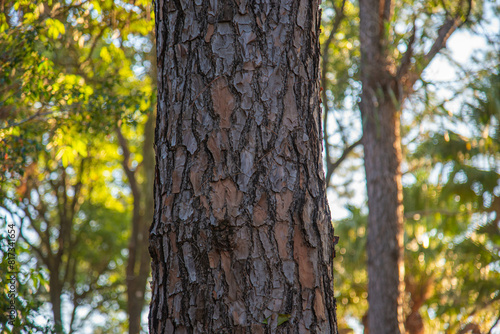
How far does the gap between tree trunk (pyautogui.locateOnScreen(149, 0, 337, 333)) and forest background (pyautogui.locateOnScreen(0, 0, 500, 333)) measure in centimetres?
286

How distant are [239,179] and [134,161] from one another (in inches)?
530

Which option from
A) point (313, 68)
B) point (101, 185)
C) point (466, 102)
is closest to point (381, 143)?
point (466, 102)

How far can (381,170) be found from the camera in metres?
6.60

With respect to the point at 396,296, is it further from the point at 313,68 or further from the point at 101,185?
the point at 101,185

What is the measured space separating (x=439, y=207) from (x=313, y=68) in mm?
9195

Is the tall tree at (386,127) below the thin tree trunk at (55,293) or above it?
above

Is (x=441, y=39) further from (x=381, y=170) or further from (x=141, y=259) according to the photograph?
(x=141, y=259)

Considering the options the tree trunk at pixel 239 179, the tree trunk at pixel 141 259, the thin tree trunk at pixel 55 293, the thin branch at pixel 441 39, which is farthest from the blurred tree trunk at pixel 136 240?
the tree trunk at pixel 239 179

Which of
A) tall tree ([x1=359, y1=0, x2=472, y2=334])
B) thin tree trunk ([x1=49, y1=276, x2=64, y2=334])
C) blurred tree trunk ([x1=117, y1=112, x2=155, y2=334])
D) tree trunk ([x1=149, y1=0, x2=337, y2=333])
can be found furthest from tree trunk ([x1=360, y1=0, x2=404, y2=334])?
thin tree trunk ([x1=49, y1=276, x2=64, y2=334])

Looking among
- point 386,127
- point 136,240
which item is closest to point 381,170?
point 386,127

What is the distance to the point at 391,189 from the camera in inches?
257

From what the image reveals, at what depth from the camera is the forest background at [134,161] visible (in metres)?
4.93

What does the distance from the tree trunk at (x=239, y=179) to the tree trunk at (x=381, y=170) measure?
4981 millimetres

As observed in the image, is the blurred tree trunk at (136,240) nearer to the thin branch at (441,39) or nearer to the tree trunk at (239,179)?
the thin branch at (441,39)
